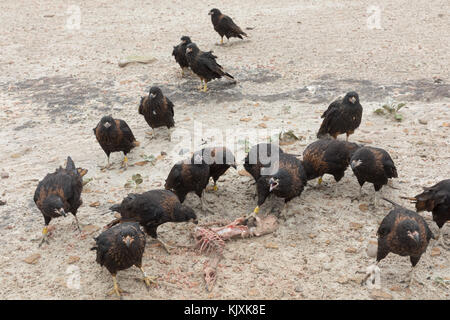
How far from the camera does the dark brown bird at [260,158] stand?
247 inches

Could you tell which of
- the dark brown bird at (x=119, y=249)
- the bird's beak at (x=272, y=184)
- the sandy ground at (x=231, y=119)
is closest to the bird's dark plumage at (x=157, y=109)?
the sandy ground at (x=231, y=119)

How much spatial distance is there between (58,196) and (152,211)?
1.27 metres

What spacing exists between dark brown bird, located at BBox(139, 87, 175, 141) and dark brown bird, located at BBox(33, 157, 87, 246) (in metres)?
2.33

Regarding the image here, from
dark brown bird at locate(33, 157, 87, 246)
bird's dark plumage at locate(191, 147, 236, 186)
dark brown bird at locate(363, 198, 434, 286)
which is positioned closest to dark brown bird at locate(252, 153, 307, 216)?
bird's dark plumage at locate(191, 147, 236, 186)

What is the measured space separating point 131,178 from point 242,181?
1789 mm

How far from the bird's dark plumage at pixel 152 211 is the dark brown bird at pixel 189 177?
55cm

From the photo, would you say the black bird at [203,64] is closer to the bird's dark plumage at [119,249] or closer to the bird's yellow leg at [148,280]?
the bird's dark plumage at [119,249]

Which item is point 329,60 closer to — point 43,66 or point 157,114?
point 157,114

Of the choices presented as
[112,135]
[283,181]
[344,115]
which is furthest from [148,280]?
[344,115]

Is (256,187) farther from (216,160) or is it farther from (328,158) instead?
(328,158)

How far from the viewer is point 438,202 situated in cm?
533

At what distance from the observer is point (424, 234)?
476 cm

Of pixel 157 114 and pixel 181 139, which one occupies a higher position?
pixel 157 114

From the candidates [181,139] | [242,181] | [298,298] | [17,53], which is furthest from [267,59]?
[298,298]
